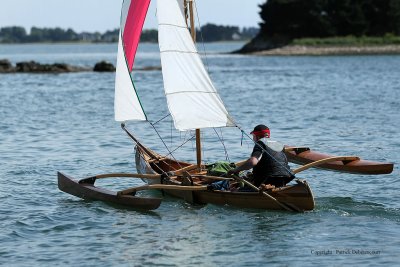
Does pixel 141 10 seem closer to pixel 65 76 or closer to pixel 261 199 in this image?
pixel 261 199

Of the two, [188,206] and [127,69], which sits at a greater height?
[127,69]

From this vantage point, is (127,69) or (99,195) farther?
(127,69)

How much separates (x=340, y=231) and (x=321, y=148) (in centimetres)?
1322

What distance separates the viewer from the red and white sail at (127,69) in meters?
20.9

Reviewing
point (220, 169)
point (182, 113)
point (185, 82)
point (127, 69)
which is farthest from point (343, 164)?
point (127, 69)

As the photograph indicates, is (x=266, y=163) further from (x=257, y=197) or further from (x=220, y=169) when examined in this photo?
(x=220, y=169)

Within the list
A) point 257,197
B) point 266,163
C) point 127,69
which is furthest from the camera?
point 127,69

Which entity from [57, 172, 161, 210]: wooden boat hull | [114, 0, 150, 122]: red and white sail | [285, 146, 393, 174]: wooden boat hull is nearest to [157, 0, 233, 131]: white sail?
[114, 0, 150, 122]: red and white sail

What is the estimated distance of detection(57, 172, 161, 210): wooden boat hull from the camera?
63.8ft

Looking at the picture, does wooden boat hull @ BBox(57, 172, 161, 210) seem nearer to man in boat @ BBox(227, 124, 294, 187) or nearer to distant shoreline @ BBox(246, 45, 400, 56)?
man in boat @ BBox(227, 124, 294, 187)

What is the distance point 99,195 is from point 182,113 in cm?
273

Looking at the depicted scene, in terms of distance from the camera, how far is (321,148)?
30.7 metres

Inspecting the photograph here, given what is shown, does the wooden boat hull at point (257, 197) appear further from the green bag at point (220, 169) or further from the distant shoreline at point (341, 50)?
the distant shoreline at point (341, 50)

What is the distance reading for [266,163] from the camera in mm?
19000
